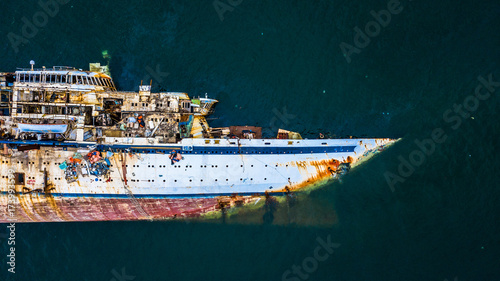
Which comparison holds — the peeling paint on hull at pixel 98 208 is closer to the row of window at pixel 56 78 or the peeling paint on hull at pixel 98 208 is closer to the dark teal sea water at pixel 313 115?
the dark teal sea water at pixel 313 115

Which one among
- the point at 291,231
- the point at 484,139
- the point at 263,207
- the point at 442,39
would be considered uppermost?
the point at 442,39

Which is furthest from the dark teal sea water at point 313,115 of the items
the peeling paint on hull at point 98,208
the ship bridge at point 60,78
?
the ship bridge at point 60,78

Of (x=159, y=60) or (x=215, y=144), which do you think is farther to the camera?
(x=159, y=60)

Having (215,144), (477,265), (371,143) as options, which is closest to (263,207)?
(215,144)

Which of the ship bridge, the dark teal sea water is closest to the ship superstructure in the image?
the ship bridge

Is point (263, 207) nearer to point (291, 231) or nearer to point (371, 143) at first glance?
point (291, 231)

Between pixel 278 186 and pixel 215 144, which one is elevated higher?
pixel 215 144

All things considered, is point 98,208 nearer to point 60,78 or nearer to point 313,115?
point 60,78
